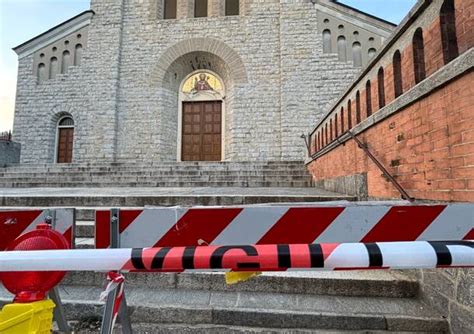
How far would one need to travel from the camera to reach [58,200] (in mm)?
4766

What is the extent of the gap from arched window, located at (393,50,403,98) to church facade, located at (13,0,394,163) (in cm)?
1006

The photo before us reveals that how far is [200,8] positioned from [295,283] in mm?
16488

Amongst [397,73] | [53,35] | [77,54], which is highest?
[53,35]

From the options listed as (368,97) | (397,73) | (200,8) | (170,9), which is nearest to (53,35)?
(170,9)

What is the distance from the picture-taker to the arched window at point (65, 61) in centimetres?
1500

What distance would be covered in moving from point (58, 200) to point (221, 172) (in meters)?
5.08

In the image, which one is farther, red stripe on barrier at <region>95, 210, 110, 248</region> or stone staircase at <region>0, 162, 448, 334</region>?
stone staircase at <region>0, 162, 448, 334</region>

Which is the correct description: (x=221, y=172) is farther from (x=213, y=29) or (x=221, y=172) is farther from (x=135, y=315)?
(x=213, y=29)

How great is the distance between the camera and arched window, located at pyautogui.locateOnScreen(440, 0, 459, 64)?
2.29 metres

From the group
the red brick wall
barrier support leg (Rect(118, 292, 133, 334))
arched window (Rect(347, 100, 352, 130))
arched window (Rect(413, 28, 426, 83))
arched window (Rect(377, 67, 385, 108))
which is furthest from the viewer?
arched window (Rect(347, 100, 352, 130))

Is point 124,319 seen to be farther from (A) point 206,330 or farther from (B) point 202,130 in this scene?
(B) point 202,130

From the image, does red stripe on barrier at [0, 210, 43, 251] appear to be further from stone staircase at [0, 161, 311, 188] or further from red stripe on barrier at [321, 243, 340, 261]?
stone staircase at [0, 161, 311, 188]

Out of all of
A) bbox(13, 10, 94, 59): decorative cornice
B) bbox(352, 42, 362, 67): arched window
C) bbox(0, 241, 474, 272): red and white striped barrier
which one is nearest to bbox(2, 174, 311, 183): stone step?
bbox(0, 241, 474, 272): red and white striped barrier

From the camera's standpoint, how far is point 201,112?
16.0m
